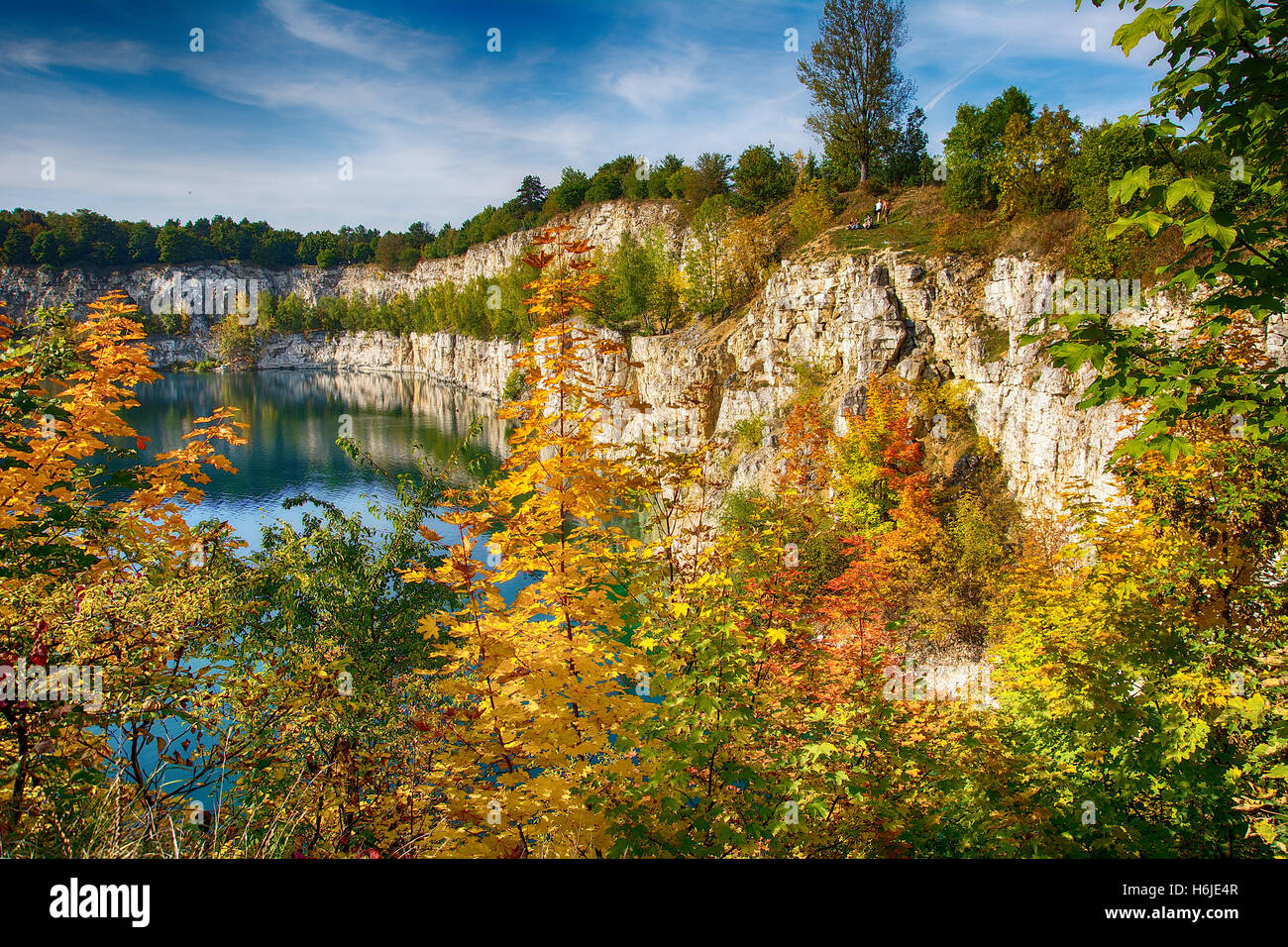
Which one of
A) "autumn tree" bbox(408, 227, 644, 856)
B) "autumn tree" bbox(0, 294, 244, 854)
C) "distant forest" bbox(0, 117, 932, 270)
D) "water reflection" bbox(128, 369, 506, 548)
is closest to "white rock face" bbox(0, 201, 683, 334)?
"distant forest" bbox(0, 117, 932, 270)

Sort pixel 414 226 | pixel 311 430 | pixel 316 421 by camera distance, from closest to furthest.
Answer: pixel 311 430 → pixel 316 421 → pixel 414 226

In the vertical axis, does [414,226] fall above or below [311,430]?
above

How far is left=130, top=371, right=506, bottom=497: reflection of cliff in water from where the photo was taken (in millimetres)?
39750

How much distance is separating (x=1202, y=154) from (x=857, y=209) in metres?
19.2

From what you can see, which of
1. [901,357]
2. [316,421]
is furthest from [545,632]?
[316,421]

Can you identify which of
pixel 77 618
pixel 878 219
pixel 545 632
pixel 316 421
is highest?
pixel 878 219

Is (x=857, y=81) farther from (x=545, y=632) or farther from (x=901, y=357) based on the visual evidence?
(x=545, y=632)

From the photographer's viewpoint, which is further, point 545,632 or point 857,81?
point 857,81

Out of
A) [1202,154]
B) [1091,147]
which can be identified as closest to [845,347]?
[1091,147]

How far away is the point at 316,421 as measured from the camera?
61531mm

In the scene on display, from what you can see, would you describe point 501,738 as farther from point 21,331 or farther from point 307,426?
point 307,426

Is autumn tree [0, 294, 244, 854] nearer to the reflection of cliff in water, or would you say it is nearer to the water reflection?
the water reflection

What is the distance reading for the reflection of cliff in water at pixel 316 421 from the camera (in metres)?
39.8

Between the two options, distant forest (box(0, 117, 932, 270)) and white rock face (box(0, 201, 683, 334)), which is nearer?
distant forest (box(0, 117, 932, 270))
